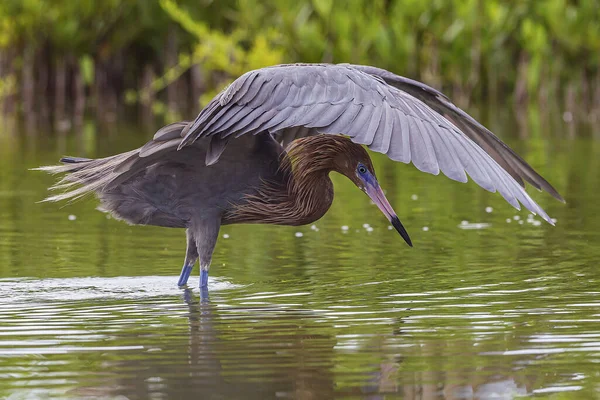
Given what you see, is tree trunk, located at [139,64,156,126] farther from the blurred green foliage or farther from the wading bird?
the wading bird

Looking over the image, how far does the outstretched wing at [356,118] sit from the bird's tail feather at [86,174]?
23.1 inches

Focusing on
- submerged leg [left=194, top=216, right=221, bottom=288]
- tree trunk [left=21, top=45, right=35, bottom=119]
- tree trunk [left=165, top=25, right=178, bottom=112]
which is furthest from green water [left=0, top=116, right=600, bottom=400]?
tree trunk [left=165, top=25, right=178, bottom=112]

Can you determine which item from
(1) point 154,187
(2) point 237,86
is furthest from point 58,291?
(2) point 237,86

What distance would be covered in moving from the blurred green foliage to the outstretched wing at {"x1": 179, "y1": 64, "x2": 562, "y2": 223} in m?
13.7

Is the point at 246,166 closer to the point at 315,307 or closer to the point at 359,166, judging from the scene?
the point at 359,166

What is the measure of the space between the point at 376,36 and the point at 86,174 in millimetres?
14836

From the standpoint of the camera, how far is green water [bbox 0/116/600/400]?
4.57 m

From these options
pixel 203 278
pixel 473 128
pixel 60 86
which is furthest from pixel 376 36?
pixel 203 278

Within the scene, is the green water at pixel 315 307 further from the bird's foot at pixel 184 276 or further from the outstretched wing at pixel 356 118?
the outstretched wing at pixel 356 118

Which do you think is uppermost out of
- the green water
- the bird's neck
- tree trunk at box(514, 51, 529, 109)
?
tree trunk at box(514, 51, 529, 109)

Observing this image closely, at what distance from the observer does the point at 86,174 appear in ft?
23.9

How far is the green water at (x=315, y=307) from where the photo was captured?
15.0ft

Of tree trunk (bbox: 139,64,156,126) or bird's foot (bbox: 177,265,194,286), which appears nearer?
bird's foot (bbox: 177,265,194,286)

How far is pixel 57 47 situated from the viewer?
23125 millimetres
